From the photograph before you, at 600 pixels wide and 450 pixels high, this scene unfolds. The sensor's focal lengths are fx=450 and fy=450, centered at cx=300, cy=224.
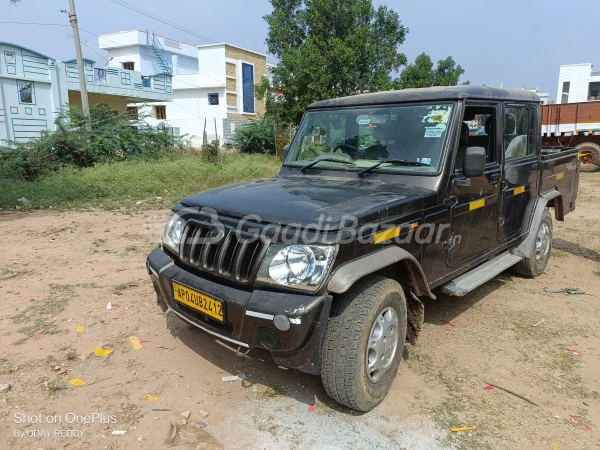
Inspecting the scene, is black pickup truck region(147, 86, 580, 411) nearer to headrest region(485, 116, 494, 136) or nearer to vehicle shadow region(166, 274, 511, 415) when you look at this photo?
headrest region(485, 116, 494, 136)

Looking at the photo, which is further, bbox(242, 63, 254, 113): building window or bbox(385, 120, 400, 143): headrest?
bbox(242, 63, 254, 113): building window

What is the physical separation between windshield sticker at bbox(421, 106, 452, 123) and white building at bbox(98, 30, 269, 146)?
30591 mm

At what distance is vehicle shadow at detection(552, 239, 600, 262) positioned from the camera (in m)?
6.11

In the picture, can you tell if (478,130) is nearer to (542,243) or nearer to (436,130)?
(436,130)

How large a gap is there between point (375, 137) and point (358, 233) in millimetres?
1431

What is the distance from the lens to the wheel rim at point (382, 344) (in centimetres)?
274

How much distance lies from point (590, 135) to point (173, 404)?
714 inches

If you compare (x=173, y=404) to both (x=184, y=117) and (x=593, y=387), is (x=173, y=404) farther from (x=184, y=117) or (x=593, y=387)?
(x=184, y=117)

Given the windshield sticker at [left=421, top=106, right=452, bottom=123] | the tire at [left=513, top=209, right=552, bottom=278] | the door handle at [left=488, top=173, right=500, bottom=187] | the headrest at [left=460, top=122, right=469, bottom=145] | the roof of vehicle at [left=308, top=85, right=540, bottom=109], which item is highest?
the roof of vehicle at [left=308, top=85, right=540, bottom=109]

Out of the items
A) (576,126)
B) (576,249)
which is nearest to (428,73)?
(576,126)

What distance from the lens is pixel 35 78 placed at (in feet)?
63.3

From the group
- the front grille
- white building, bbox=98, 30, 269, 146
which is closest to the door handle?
the front grille

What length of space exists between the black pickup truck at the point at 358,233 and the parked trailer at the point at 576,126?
14026 mm

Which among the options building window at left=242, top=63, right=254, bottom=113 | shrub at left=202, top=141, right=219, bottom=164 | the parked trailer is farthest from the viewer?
building window at left=242, top=63, right=254, bottom=113
